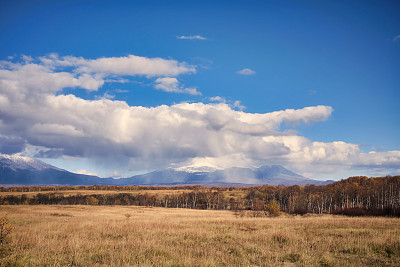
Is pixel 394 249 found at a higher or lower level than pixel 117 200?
higher

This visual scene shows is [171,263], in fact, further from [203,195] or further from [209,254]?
[203,195]

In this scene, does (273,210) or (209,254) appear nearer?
(209,254)

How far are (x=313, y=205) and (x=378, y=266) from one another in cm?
11460

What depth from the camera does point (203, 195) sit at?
137625 mm

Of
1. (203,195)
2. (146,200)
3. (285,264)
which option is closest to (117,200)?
(146,200)

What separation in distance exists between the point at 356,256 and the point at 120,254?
1172cm

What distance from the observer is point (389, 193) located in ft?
291

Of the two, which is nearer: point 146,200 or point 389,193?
point 389,193

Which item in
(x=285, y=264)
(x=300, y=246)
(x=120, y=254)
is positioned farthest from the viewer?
(x=300, y=246)

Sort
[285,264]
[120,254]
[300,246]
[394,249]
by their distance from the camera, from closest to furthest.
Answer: [285,264]
[120,254]
[394,249]
[300,246]

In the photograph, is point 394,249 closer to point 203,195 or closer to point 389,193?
point 389,193

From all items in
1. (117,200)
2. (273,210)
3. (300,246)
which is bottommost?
(117,200)

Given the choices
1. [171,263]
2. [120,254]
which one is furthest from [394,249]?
[120,254]

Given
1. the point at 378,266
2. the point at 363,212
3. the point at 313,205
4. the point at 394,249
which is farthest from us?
the point at 313,205
